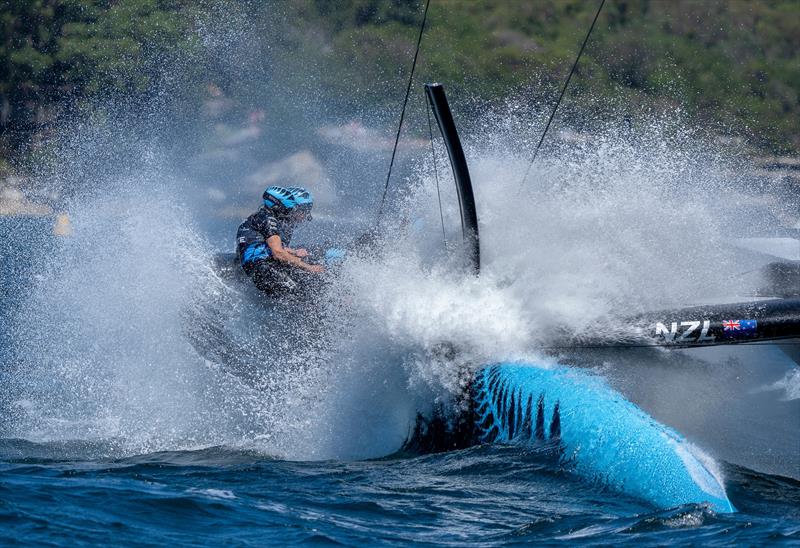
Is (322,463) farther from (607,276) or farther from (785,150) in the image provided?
(785,150)

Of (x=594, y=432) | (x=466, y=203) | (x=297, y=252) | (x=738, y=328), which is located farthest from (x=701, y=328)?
(x=297, y=252)

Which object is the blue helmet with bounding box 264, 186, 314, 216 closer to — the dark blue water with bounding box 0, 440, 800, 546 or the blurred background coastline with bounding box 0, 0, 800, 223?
the dark blue water with bounding box 0, 440, 800, 546

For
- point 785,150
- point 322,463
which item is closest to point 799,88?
point 785,150

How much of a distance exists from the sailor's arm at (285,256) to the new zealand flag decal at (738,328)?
2301 millimetres

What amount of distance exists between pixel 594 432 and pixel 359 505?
3.88ft

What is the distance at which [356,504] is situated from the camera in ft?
13.4

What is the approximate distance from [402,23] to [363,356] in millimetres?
17869

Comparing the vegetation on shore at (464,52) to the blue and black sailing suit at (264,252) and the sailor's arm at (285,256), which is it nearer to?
the blue and black sailing suit at (264,252)

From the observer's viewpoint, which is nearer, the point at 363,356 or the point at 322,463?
the point at 322,463

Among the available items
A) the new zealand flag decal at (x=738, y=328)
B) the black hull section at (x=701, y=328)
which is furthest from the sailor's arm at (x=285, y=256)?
the new zealand flag decal at (x=738, y=328)

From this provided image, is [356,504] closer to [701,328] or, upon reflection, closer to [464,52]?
[701,328]

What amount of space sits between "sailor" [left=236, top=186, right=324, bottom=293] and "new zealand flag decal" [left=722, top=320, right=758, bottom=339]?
2.30 m

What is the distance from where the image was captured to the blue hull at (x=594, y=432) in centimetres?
411

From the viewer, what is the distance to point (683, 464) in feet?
13.7
